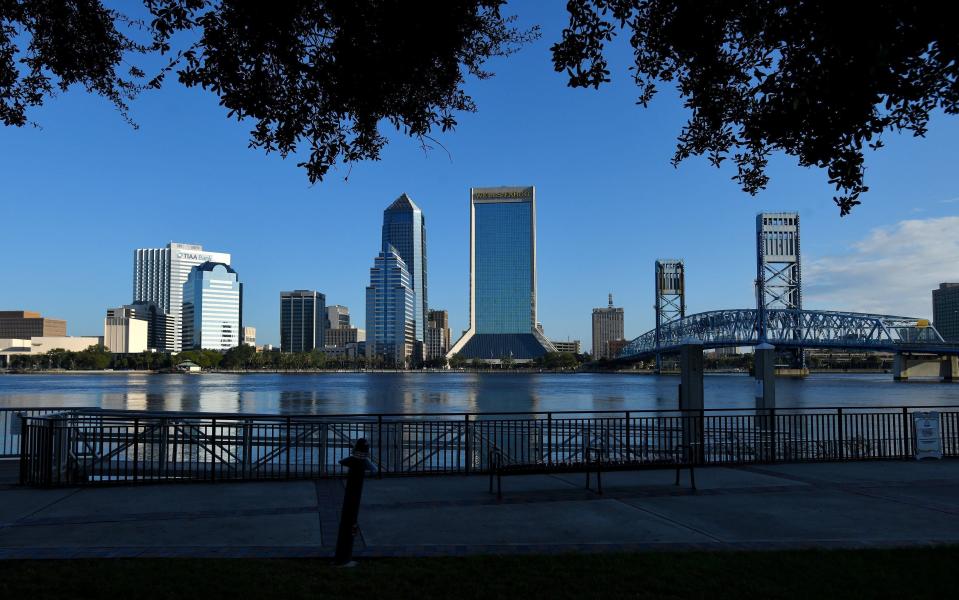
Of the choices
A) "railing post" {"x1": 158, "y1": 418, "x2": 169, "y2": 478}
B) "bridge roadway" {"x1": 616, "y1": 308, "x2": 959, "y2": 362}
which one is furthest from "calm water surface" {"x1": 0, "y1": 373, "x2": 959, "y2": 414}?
"railing post" {"x1": 158, "y1": 418, "x2": 169, "y2": 478}

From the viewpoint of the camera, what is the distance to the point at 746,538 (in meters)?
8.15

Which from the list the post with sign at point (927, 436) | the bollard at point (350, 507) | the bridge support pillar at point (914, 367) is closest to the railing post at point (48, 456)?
the bollard at point (350, 507)

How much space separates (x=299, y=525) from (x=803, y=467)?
1044cm

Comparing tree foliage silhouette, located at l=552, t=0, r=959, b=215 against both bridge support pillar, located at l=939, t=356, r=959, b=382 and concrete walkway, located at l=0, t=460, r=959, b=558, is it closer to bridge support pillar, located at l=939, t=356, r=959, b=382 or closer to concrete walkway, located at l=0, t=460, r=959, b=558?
concrete walkway, located at l=0, t=460, r=959, b=558

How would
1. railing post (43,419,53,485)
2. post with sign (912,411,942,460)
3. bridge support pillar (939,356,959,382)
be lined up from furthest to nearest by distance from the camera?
bridge support pillar (939,356,959,382) → post with sign (912,411,942,460) → railing post (43,419,53,485)

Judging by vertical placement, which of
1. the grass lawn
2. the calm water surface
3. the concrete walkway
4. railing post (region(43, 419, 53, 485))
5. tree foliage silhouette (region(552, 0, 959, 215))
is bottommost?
the calm water surface

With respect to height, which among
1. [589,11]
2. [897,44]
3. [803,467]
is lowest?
[803,467]

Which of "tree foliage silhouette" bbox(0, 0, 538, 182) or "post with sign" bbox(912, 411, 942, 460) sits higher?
"tree foliage silhouette" bbox(0, 0, 538, 182)

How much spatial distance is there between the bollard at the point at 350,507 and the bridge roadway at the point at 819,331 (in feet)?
375

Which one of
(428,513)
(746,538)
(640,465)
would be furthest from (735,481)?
(428,513)

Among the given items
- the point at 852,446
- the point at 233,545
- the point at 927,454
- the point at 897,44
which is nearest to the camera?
the point at 897,44

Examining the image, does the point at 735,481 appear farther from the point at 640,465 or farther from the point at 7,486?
the point at 7,486

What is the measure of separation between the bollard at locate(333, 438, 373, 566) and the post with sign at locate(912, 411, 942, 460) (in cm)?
1340

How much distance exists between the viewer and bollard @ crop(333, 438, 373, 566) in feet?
22.9
